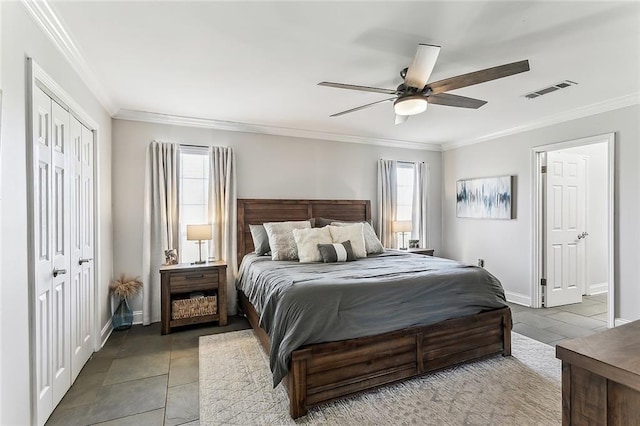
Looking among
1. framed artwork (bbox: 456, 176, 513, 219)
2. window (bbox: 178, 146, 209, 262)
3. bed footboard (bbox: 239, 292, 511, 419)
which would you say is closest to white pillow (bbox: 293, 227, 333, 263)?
bed footboard (bbox: 239, 292, 511, 419)

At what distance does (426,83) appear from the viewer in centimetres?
244

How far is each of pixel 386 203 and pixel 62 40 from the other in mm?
4477

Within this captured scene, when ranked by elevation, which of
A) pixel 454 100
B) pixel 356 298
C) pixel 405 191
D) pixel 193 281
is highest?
pixel 454 100

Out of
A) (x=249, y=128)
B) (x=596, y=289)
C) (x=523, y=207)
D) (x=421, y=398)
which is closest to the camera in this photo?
(x=421, y=398)

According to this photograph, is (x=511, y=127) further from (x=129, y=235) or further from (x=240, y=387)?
(x=129, y=235)

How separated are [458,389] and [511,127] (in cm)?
392

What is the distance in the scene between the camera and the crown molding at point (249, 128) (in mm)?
3892

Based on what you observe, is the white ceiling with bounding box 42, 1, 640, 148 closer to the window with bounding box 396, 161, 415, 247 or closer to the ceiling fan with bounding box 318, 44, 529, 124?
the ceiling fan with bounding box 318, 44, 529, 124

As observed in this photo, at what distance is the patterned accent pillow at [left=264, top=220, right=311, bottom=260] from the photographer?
3650mm

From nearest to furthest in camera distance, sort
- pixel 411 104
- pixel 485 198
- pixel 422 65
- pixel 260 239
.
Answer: pixel 422 65 < pixel 411 104 < pixel 260 239 < pixel 485 198

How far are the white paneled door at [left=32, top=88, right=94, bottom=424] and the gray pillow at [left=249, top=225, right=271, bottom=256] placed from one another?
177 centimetres

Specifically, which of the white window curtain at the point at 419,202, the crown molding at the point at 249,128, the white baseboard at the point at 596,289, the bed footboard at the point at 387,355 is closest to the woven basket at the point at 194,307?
the bed footboard at the point at 387,355

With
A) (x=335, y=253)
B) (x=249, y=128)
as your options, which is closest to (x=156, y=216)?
(x=249, y=128)

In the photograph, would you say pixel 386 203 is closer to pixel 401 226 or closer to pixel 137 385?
pixel 401 226
